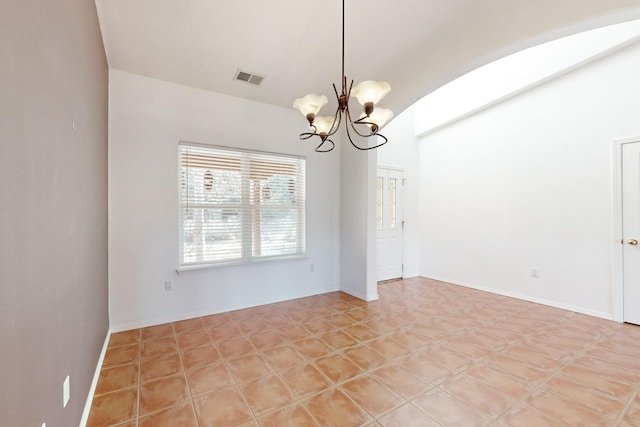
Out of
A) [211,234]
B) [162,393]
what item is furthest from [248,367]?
[211,234]

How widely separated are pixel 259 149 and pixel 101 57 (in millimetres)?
1839

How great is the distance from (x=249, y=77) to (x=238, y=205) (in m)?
1.62

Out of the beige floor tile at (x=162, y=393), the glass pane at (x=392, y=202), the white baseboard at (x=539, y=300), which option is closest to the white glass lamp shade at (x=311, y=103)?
the beige floor tile at (x=162, y=393)

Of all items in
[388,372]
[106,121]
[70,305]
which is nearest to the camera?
[70,305]

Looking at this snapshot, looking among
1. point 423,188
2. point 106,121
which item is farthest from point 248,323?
point 423,188

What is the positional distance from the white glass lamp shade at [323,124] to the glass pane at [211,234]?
182 centimetres

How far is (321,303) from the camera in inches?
153

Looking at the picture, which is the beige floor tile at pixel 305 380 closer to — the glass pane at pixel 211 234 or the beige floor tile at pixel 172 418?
the beige floor tile at pixel 172 418

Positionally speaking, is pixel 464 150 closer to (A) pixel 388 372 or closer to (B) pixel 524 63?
(B) pixel 524 63

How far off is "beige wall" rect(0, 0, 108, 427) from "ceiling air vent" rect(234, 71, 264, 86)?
1.41 m

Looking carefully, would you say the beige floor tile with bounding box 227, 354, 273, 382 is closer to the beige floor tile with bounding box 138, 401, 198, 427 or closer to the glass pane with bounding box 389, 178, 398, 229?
the beige floor tile with bounding box 138, 401, 198, 427

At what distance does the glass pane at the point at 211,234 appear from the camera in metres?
3.33

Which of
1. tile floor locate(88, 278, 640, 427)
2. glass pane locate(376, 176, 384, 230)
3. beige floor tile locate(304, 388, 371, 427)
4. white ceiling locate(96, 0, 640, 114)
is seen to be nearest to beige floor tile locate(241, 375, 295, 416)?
tile floor locate(88, 278, 640, 427)

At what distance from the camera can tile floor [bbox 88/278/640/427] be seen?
174 centimetres
